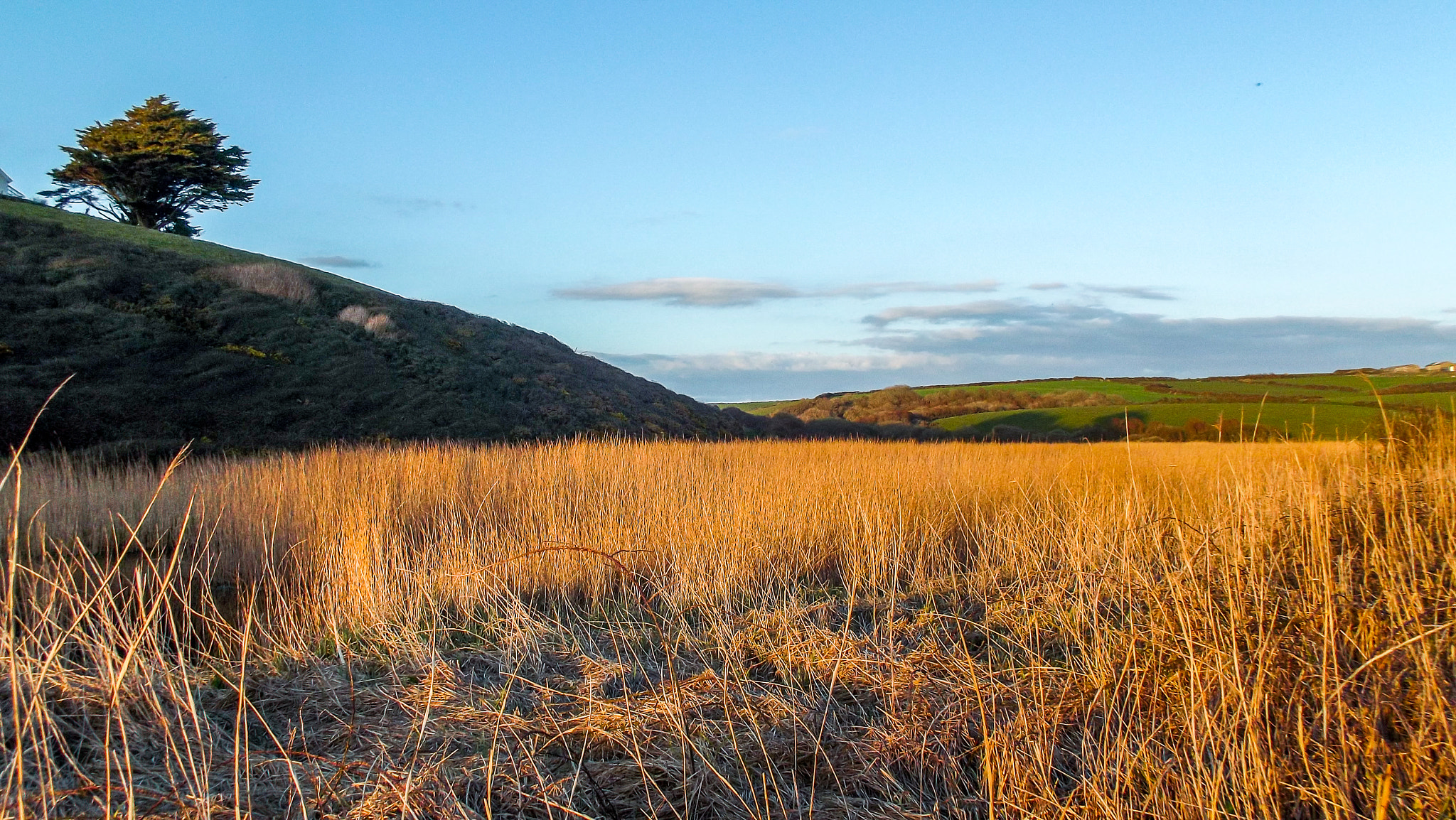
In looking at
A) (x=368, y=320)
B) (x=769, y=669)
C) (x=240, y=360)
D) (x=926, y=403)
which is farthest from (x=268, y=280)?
(x=926, y=403)

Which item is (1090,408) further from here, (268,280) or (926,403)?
(268,280)

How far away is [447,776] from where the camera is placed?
2.61 metres

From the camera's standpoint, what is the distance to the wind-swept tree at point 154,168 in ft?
91.1

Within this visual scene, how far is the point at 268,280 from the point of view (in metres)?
21.1

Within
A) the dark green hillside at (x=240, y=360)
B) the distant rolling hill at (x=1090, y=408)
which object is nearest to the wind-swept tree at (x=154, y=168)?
the dark green hillside at (x=240, y=360)

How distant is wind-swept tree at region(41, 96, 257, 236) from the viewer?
27.8 m

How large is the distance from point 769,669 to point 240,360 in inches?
659

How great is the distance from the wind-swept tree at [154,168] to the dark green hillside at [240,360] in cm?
544

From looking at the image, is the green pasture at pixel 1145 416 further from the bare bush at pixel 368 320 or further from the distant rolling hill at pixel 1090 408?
the bare bush at pixel 368 320

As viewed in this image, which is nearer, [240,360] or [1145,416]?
[240,360]

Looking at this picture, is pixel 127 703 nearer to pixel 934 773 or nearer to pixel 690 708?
pixel 690 708

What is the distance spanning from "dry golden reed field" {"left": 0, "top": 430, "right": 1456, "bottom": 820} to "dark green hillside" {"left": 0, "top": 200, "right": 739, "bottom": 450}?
27.4 ft

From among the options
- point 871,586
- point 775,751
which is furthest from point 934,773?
point 871,586

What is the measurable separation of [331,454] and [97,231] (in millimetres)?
16950
